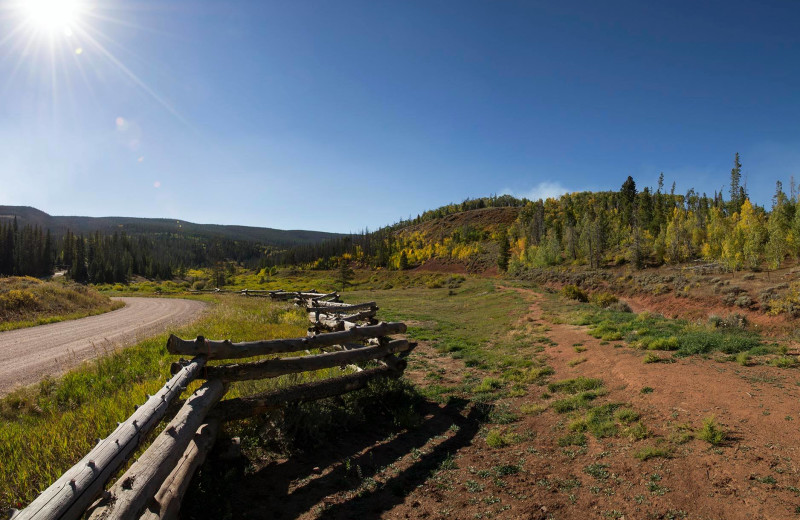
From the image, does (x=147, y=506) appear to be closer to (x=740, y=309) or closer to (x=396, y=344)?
(x=396, y=344)

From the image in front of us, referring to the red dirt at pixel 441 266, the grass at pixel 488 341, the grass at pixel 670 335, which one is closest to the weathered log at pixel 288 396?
the grass at pixel 488 341

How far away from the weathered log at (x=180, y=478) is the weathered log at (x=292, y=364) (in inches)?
32.1

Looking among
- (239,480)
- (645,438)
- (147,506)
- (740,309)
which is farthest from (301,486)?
(740,309)

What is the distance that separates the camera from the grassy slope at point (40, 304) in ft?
59.4

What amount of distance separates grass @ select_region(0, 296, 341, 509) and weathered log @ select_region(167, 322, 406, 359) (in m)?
0.84

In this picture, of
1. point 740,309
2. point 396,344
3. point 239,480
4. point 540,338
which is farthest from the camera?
point 740,309

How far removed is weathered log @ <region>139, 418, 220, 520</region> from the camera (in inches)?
135

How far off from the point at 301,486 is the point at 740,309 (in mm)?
36125

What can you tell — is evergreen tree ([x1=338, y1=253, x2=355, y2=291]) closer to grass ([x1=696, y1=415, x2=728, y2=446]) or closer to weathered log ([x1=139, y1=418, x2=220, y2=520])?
weathered log ([x1=139, y1=418, x2=220, y2=520])

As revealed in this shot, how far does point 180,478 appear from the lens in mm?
3922

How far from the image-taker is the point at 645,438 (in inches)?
224

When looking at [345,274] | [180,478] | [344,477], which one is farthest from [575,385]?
[345,274]

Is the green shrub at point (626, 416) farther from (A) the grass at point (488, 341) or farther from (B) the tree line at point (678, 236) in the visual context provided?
(B) the tree line at point (678, 236)

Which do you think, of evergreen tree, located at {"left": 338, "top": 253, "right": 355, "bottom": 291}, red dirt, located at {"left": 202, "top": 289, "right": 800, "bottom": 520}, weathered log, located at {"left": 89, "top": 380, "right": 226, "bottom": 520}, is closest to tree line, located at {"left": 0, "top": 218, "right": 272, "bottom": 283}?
evergreen tree, located at {"left": 338, "top": 253, "right": 355, "bottom": 291}
